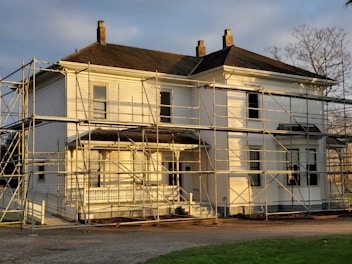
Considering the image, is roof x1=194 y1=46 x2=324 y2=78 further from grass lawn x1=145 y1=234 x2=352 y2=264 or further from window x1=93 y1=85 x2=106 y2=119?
grass lawn x1=145 y1=234 x2=352 y2=264

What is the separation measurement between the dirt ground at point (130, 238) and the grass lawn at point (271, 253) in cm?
106

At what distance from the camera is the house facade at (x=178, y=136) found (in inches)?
905

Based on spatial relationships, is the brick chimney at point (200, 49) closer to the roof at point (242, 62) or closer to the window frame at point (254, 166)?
the roof at point (242, 62)

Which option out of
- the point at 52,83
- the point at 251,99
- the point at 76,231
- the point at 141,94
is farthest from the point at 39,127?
the point at 251,99

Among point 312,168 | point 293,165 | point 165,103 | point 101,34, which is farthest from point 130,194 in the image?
point 312,168

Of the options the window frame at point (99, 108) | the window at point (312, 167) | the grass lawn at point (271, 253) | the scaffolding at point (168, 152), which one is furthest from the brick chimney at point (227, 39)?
the grass lawn at point (271, 253)

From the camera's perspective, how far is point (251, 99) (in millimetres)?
26547

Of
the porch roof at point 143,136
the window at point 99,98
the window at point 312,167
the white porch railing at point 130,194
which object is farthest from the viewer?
the window at point 312,167

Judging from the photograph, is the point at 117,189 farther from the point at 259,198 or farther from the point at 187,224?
the point at 259,198

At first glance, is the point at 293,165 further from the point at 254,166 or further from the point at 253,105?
the point at 253,105

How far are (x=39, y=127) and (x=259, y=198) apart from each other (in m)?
11.7

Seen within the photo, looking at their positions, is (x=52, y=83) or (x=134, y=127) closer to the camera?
(x=134, y=127)

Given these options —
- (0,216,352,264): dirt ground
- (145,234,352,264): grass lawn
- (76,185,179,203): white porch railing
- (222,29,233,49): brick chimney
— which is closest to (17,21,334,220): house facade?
(76,185,179,203): white porch railing

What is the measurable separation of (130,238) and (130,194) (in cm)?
714
